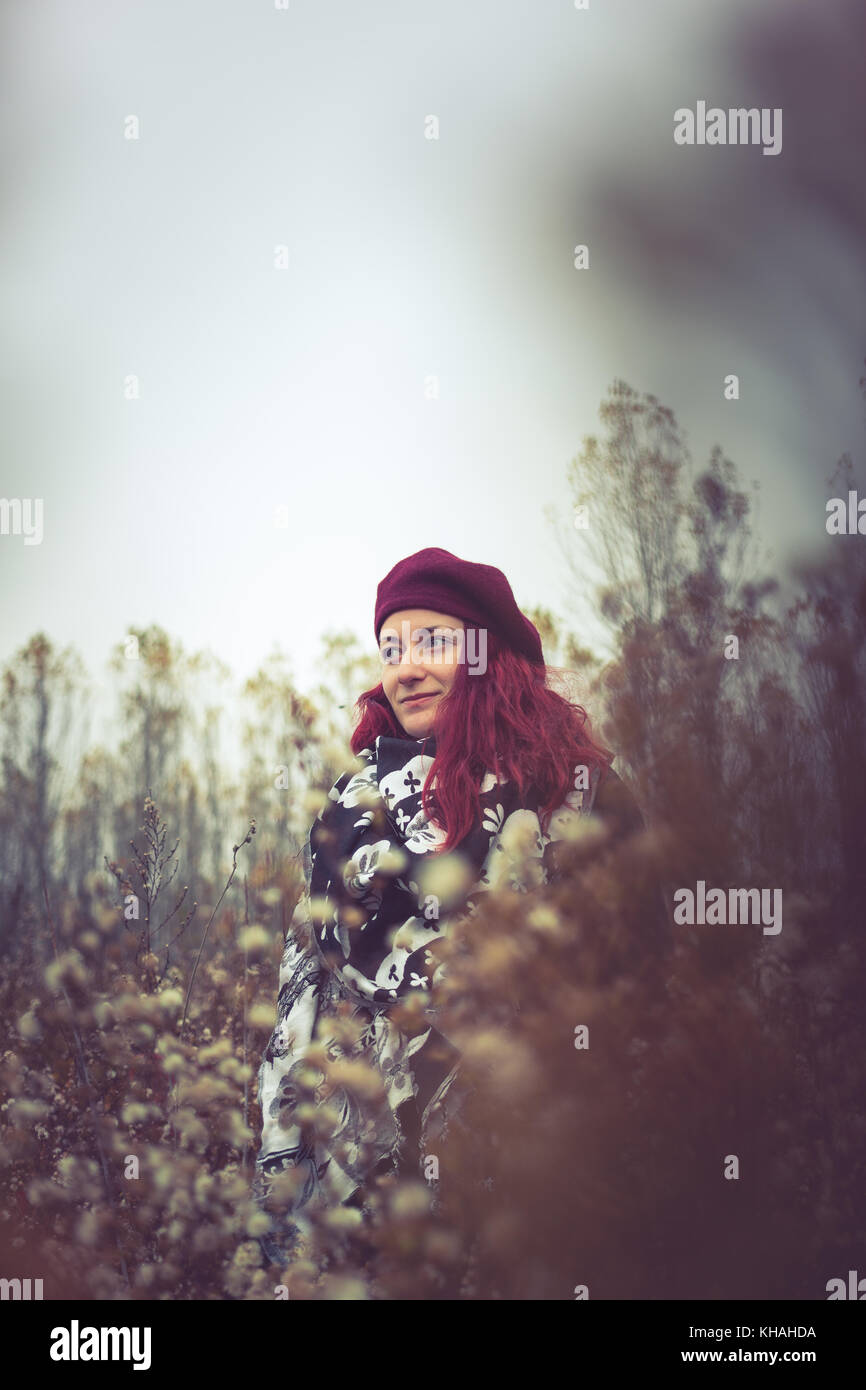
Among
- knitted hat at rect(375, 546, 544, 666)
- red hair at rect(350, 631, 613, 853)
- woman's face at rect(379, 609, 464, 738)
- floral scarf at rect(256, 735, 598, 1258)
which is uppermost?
knitted hat at rect(375, 546, 544, 666)

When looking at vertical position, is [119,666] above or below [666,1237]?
above

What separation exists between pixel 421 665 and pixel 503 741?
0.27 m

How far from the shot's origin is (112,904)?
275 cm

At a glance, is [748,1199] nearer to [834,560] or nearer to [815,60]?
[834,560]

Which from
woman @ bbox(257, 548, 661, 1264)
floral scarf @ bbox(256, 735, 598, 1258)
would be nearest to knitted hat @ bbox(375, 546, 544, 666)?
woman @ bbox(257, 548, 661, 1264)

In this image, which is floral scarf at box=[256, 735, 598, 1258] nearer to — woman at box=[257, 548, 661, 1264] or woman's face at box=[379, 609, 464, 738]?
woman at box=[257, 548, 661, 1264]

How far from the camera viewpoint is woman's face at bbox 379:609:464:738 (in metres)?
→ 2.27

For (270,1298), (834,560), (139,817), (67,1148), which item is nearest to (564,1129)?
(270,1298)

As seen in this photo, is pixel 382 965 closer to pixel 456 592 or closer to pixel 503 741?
pixel 503 741

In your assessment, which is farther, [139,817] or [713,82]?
[139,817]

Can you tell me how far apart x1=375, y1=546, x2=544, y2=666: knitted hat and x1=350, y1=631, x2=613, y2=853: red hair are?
0.05m

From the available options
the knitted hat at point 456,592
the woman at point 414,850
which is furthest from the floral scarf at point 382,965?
the knitted hat at point 456,592

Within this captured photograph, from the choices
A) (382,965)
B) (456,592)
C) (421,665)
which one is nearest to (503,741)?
(421,665)

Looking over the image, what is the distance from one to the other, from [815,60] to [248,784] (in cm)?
287
